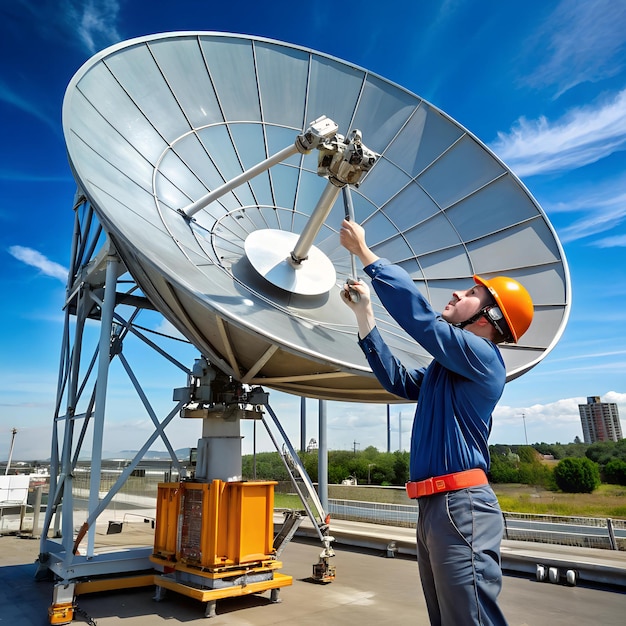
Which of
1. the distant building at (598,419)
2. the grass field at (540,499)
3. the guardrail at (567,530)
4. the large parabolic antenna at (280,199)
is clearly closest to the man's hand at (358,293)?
the large parabolic antenna at (280,199)

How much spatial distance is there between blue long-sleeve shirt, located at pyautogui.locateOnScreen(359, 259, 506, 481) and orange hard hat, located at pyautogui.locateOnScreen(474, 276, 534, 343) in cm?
32

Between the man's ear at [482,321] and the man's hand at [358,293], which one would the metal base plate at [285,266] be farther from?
the man's ear at [482,321]

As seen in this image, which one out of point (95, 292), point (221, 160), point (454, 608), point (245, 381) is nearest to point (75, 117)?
point (221, 160)

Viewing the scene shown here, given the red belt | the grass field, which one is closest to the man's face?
the red belt

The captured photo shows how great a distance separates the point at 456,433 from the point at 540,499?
129 ft

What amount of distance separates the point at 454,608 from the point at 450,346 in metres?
1.25

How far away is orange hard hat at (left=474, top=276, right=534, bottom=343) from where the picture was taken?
309 cm

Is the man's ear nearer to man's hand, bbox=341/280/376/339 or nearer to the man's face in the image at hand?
the man's face

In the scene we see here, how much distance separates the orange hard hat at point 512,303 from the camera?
309cm

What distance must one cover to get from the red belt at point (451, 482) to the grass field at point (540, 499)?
2114 cm

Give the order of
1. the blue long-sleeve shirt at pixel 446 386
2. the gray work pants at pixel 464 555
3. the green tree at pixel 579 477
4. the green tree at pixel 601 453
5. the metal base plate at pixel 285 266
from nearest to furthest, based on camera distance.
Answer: the gray work pants at pixel 464 555
the blue long-sleeve shirt at pixel 446 386
the metal base plate at pixel 285 266
the green tree at pixel 579 477
the green tree at pixel 601 453

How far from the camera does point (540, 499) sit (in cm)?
3688

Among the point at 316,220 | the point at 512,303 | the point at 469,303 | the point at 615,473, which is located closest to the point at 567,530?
the point at 316,220

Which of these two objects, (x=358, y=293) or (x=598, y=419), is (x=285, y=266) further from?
(x=598, y=419)
